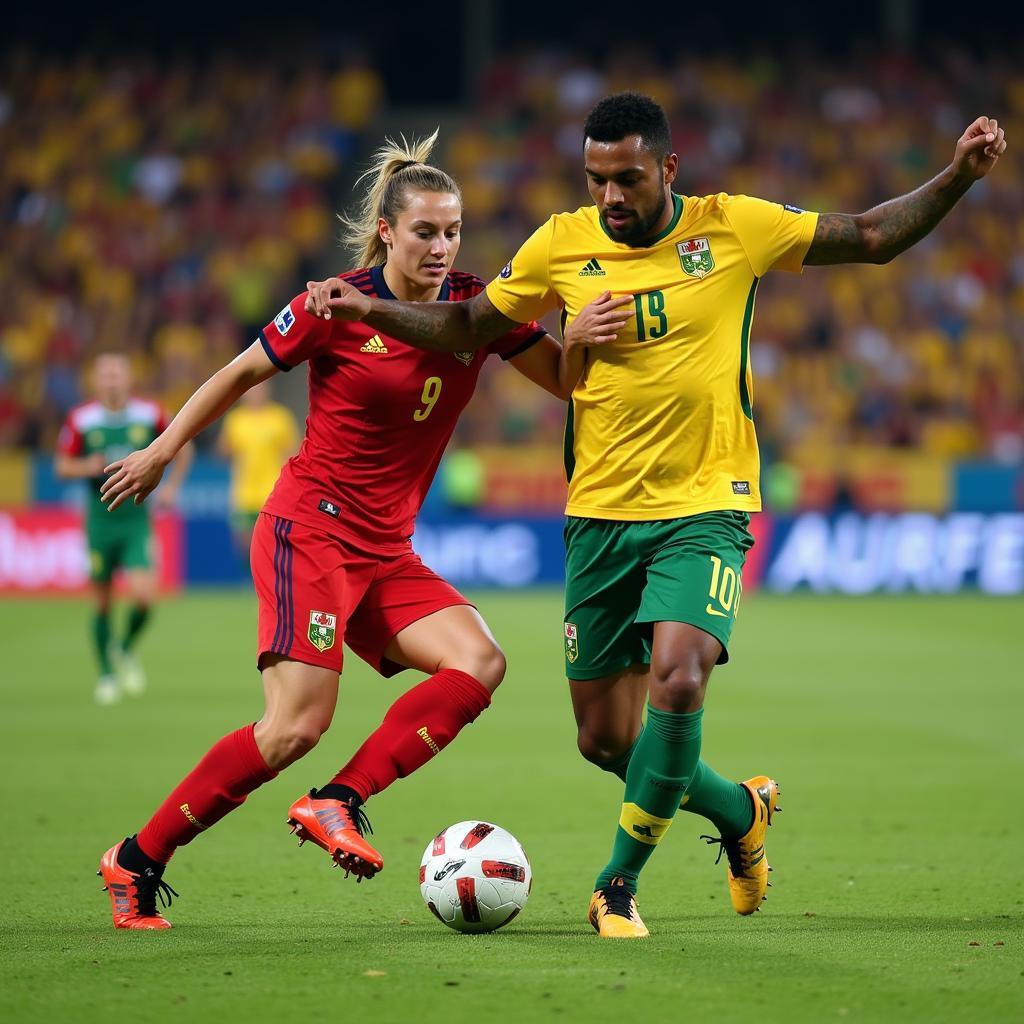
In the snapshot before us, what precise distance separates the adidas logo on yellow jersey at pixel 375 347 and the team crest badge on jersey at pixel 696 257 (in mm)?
1014

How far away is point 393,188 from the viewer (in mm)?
5535

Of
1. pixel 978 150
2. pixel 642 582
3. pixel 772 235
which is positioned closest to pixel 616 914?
pixel 642 582

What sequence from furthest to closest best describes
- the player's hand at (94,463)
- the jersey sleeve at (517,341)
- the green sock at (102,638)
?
the green sock at (102,638)
the player's hand at (94,463)
the jersey sleeve at (517,341)

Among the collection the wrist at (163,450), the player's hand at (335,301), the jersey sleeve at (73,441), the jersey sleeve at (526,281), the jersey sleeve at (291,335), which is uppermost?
the jersey sleeve at (73,441)

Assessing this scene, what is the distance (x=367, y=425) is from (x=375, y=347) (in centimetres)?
26

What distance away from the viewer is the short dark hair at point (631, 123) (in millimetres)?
5027

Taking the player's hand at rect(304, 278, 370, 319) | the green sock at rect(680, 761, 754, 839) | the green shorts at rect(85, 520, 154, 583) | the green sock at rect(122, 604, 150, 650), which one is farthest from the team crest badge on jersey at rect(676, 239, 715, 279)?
the green sock at rect(122, 604, 150, 650)

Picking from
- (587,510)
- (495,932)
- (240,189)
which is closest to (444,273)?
(587,510)

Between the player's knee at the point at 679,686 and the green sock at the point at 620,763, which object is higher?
the player's knee at the point at 679,686

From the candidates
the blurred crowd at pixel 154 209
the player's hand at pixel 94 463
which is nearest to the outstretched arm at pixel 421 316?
the player's hand at pixel 94 463

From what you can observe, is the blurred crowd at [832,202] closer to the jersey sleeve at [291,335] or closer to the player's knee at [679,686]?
the jersey sleeve at [291,335]

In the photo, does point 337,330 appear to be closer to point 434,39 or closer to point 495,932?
point 495,932

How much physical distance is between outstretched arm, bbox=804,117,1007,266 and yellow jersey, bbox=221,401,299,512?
42.6 ft

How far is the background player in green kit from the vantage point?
1205 centimetres
